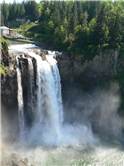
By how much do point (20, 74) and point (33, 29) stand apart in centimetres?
2340

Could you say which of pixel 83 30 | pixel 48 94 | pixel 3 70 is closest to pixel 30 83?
pixel 48 94

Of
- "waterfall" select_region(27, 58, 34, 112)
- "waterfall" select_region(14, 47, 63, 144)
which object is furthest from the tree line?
"waterfall" select_region(27, 58, 34, 112)

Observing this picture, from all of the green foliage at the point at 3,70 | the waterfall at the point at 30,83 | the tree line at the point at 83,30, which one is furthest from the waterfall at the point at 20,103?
the tree line at the point at 83,30

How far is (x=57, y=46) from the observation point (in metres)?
53.3

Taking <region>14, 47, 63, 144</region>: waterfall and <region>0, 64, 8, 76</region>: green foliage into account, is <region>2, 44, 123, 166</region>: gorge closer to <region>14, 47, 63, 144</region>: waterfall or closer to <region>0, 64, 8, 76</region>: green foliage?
<region>14, 47, 63, 144</region>: waterfall

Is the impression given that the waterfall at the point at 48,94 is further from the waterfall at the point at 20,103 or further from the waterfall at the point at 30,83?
the waterfall at the point at 20,103

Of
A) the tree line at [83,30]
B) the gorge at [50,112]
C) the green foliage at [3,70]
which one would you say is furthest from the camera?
the tree line at [83,30]

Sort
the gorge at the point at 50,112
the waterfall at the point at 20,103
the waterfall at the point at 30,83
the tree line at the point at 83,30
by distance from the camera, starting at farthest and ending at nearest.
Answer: the tree line at the point at 83,30 → the waterfall at the point at 30,83 → the waterfall at the point at 20,103 → the gorge at the point at 50,112

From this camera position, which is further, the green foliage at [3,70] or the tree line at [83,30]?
the tree line at [83,30]

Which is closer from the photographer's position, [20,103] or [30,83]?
[20,103]

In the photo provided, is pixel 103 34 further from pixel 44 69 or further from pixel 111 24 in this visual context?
pixel 44 69

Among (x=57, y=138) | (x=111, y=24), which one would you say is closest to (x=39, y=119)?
(x=57, y=138)

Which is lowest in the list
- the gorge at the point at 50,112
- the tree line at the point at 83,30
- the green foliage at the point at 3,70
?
the gorge at the point at 50,112

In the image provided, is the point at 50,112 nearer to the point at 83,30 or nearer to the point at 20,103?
the point at 20,103
